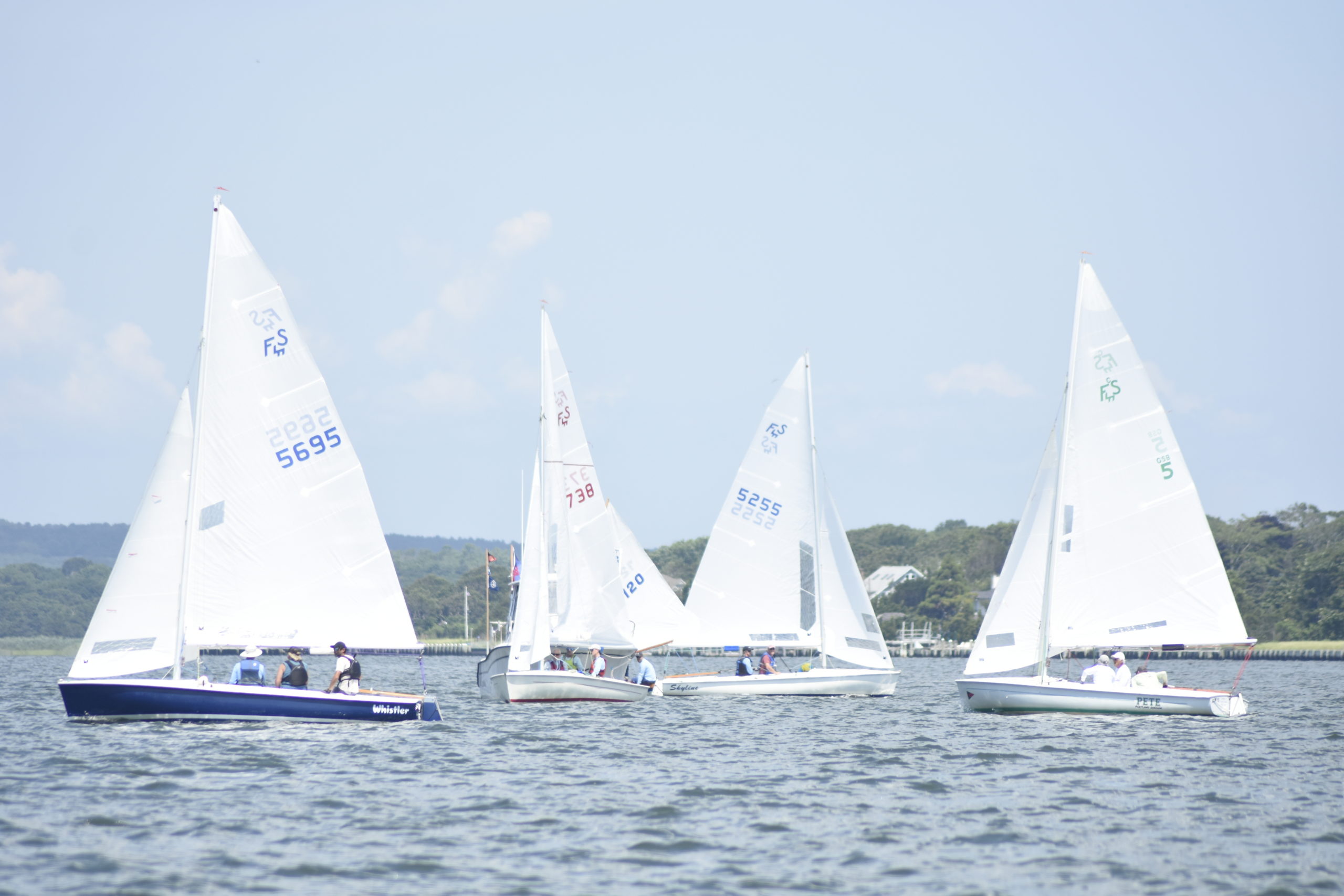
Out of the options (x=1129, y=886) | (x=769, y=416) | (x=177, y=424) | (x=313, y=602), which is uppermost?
(x=769, y=416)

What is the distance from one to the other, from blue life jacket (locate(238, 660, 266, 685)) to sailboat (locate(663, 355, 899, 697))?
1520cm

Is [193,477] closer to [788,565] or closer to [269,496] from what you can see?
[269,496]

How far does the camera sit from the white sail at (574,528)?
34.5 metres

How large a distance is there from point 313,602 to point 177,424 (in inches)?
A: 150

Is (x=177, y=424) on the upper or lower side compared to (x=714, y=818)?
upper

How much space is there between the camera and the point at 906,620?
118 meters

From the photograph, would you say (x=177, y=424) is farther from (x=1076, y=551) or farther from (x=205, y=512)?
(x=1076, y=551)

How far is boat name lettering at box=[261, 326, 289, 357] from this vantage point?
24641mm

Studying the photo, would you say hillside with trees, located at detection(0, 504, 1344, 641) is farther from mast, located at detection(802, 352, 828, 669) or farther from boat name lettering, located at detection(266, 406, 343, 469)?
boat name lettering, located at detection(266, 406, 343, 469)

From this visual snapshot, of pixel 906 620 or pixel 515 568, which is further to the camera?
pixel 906 620

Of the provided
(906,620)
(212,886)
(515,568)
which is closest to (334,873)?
(212,886)

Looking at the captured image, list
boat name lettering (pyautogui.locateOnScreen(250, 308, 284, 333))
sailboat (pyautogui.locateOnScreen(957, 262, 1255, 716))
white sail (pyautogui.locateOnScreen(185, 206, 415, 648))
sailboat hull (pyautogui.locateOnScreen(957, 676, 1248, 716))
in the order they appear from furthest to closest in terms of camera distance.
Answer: sailboat (pyautogui.locateOnScreen(957, 262, 1255, 716)), sailboat hull (pyautogui.locateOnScreen(957, 676, 1248, 716)), boat name lettering (pyautogui.locateOnScreen(250, 308, 284, 333)), white sail (pyautogui.locateOnScreen(185, 206, 415, 648))

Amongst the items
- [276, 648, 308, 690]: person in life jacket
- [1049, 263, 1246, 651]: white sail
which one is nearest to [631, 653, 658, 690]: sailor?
[1049, 263, 1246, 651]: white sail

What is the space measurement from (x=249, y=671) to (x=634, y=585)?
17.0 meters
